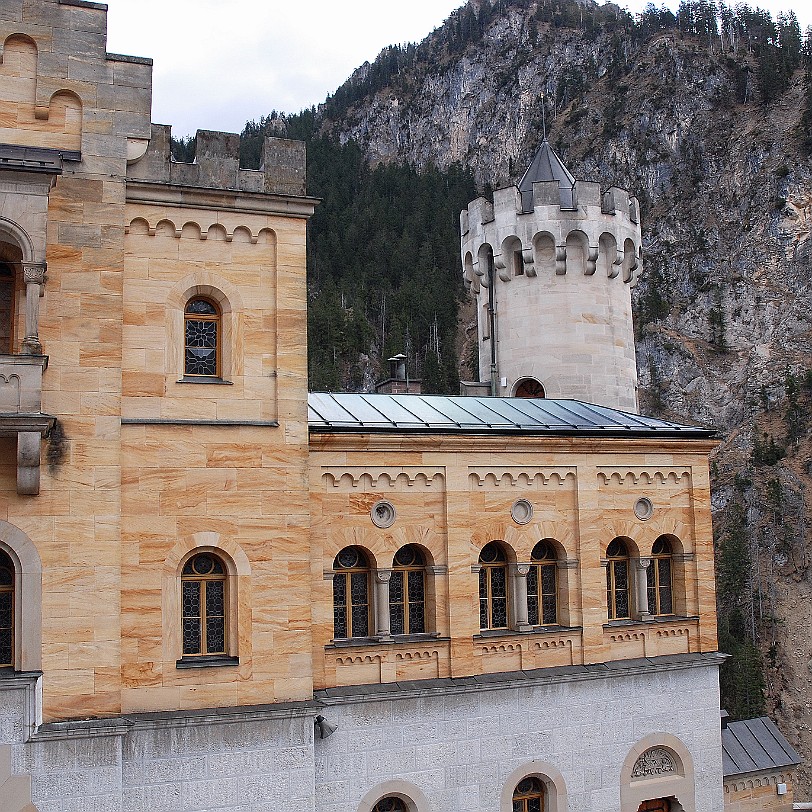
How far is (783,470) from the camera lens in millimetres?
76312

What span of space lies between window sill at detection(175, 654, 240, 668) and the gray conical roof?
14.0 metres

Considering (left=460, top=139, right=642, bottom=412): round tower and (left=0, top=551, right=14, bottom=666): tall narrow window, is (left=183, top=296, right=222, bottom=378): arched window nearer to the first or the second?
(left=0, top=551, right=14, bottom=666): tall narrow window

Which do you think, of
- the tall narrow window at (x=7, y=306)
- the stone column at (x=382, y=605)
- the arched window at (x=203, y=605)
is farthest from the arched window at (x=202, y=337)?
the stone column at (x=382, y=605)

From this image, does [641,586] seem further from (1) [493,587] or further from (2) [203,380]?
(2) [203,380]

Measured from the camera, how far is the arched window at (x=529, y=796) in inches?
623

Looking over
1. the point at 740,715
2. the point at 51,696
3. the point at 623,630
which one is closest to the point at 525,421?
the point at 623,630

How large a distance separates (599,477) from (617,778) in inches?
219

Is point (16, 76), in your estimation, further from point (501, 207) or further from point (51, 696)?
point (501, 207)

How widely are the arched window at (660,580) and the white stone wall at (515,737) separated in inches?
50.3

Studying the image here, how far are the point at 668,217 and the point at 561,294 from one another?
94100 mm

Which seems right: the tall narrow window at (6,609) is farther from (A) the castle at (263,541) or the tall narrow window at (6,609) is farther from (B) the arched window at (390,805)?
(B) the arched window at (390,805)

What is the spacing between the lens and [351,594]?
15.3m

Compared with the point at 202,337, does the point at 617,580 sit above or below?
below

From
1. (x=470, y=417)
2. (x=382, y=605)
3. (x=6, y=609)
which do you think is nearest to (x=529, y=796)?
(x=382, y=605)
